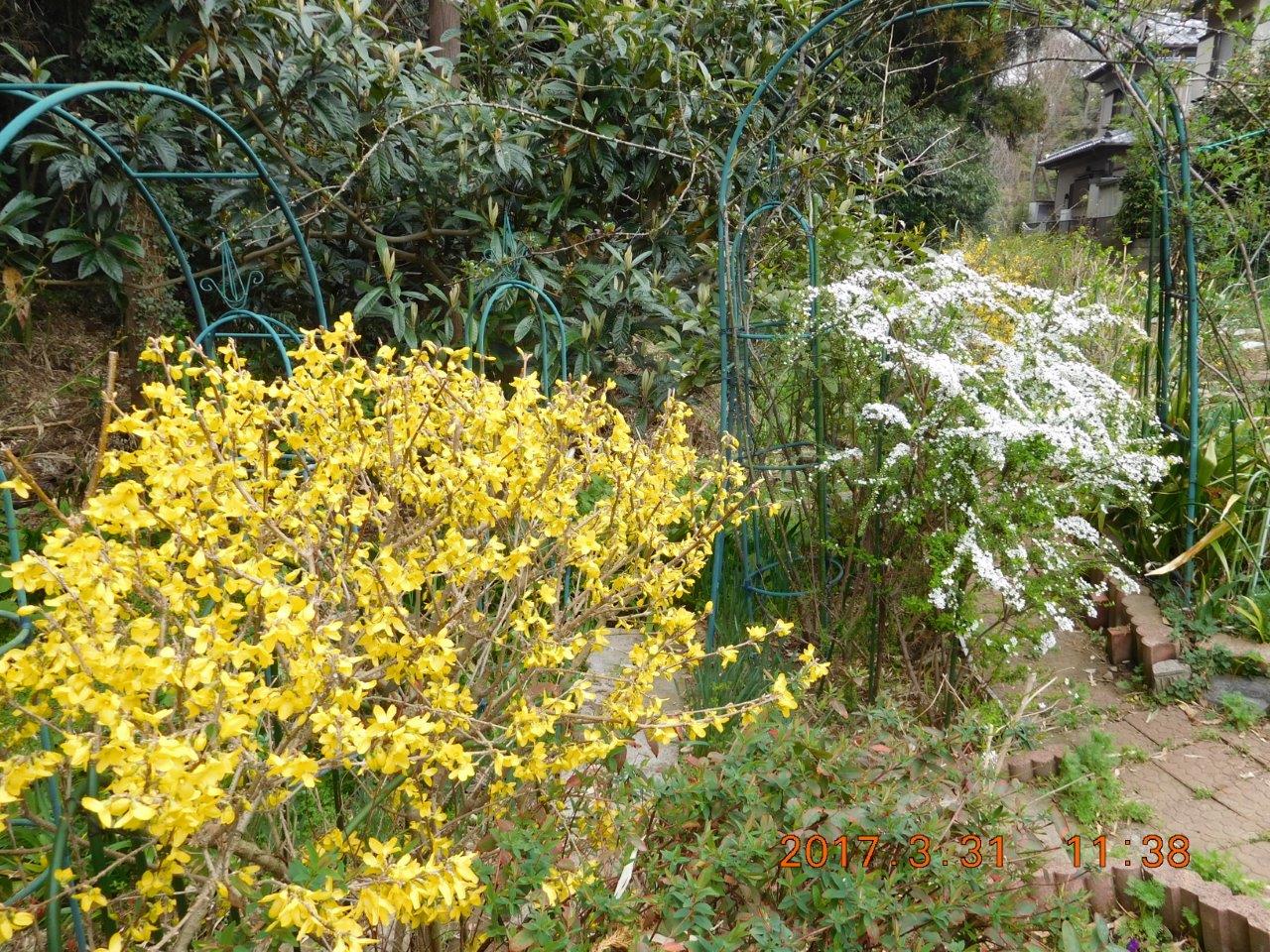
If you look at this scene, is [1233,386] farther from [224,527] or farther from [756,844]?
[224,527]

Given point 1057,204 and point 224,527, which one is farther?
point 1057,204

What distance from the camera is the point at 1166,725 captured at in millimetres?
2857

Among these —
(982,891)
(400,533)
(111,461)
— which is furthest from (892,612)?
(111,461)

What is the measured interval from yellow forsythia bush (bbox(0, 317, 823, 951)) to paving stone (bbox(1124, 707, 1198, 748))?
5.92 ft

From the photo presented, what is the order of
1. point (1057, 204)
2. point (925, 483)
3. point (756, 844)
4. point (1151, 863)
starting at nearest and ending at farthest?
point (756, 844), point (1151, 863), point (925, 483), point (1057, 204)

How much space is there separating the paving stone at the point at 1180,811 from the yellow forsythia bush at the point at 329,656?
1.42 metres

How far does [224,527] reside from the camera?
1303 mm

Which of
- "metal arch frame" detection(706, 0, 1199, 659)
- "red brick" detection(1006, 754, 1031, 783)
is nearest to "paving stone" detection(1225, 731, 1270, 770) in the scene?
"metal arch frame" detection(706, 0, 1199, 659)

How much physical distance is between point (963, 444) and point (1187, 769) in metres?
1.26

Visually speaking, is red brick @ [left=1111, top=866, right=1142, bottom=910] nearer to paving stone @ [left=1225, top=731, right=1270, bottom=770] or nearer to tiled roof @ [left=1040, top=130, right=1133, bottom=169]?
paving stone @ [left=1225, top=731, right=1270, bottom=770]

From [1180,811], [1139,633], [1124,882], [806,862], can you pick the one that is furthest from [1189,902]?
[1139,633]

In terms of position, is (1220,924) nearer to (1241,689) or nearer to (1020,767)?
(1020,767)

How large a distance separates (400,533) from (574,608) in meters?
0.38

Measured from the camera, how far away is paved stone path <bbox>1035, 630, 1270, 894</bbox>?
2.30 metres
